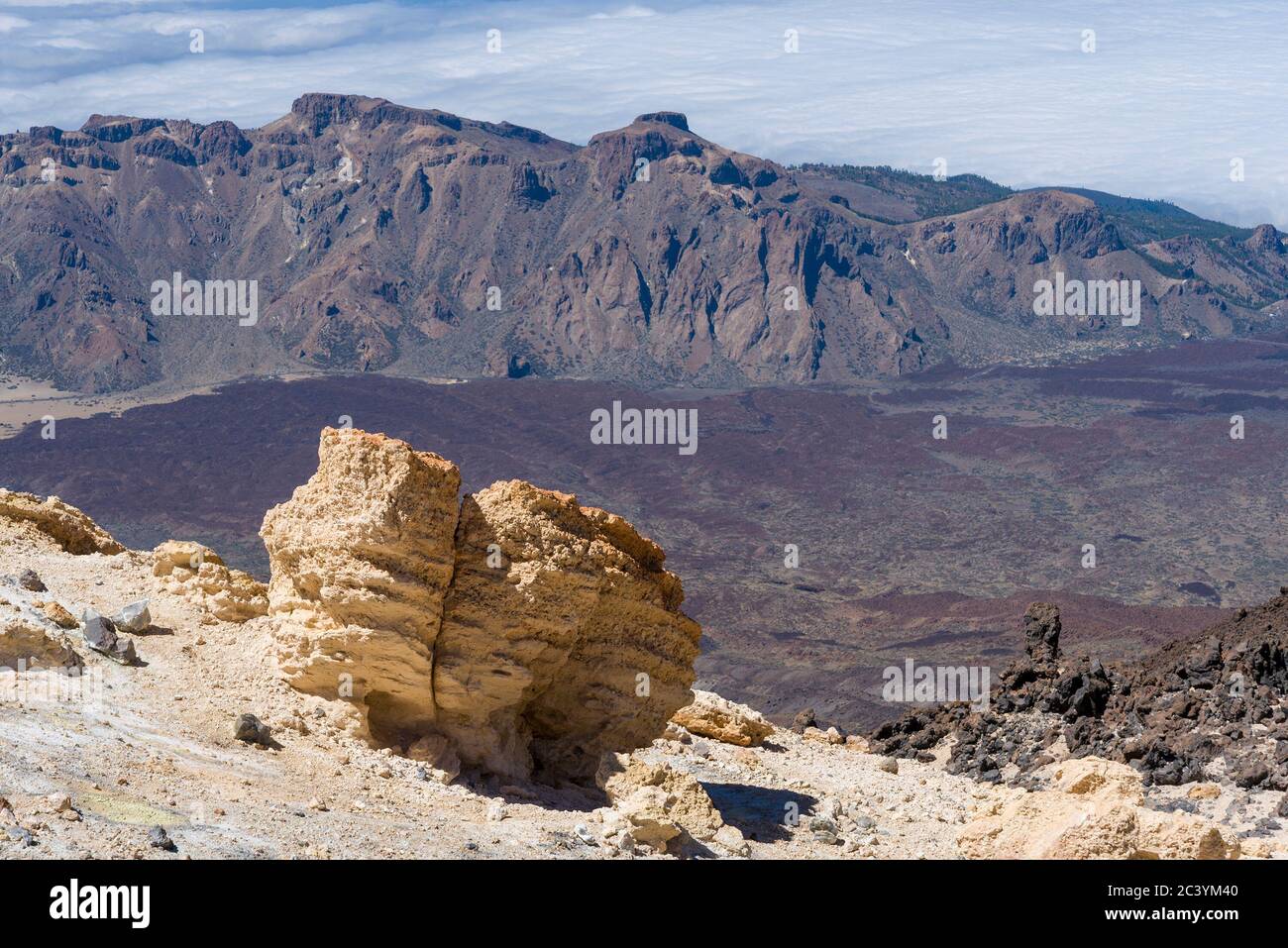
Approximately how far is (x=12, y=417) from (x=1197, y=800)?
186 m

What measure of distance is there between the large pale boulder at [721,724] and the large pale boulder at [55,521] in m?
8.79

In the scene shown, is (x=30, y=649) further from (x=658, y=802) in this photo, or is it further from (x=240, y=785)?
(x=658, y=802)

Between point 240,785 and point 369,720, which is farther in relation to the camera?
point 369,720

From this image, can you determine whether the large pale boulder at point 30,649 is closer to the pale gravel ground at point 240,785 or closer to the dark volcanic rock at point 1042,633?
the pale gravel ground at point 240,785

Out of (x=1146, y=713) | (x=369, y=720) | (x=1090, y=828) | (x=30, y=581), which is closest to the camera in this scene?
(x=1090, y=828)

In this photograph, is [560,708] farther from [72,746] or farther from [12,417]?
[12,417]

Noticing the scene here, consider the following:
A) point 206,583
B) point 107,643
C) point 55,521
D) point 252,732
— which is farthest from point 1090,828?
point 55,521

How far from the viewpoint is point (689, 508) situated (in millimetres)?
151500

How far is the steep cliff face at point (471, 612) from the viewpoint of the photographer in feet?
52.4

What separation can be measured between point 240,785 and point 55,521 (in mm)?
9182

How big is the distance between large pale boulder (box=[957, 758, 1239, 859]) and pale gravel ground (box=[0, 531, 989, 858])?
2.19 metres

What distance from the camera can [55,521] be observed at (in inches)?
826

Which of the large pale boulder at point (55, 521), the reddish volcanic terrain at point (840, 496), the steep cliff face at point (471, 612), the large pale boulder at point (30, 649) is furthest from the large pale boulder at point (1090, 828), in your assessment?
the reddish volcanic terrain at point (840, 496)
